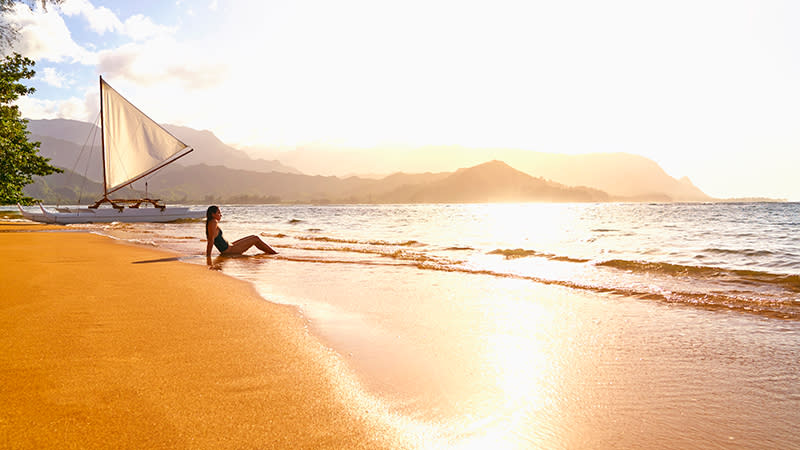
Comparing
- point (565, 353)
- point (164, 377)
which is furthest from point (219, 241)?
point (565, 353)

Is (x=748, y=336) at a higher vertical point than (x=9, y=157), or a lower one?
lower

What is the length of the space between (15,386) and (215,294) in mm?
4030

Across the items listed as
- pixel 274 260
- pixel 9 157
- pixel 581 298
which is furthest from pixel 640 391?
pixel 9 157

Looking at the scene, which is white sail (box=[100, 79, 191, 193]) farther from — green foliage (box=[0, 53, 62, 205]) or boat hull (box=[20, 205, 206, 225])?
green foliage (box=[0, 53, 62, 205])

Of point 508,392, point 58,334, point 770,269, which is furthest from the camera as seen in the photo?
point 770,269

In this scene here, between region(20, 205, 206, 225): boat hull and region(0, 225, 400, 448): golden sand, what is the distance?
38.0 metres

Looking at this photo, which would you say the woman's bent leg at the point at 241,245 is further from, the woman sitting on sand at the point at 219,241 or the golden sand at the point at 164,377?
the golden sand at the point at 164,377

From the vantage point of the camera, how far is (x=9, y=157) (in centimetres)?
2289

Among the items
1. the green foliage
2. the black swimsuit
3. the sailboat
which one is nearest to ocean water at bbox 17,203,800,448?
the black swimsuit

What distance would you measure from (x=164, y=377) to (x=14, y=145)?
2787 cm

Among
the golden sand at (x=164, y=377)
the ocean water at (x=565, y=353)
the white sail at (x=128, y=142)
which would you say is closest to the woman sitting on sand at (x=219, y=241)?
the ocean water at (x=565, y=353)

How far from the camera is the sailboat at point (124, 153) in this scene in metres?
38.8

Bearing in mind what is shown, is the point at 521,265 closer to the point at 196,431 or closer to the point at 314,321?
the point at 314,321

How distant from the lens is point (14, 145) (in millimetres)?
22984
